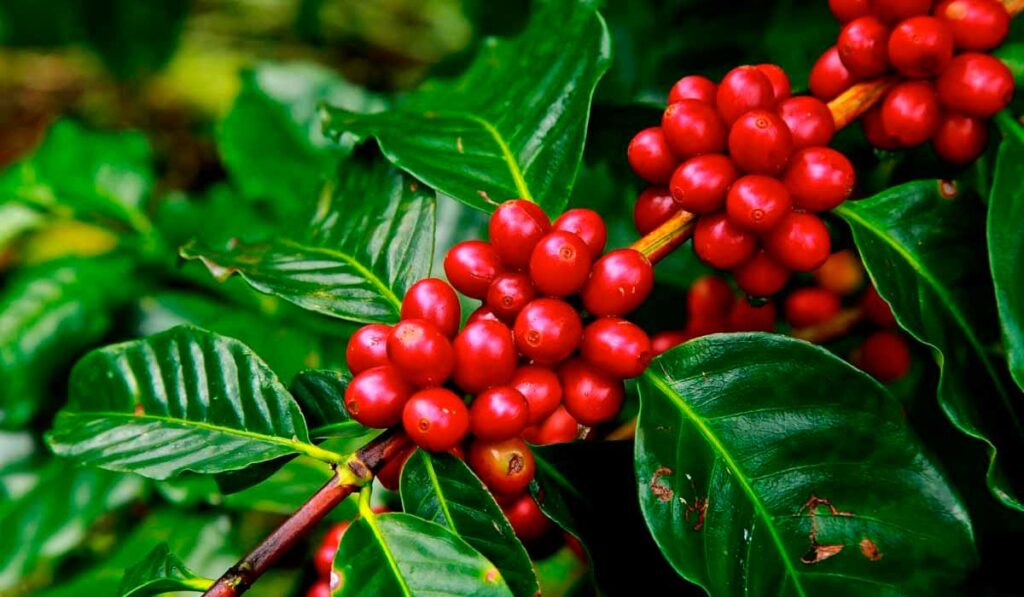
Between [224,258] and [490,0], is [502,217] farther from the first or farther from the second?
[490,0]

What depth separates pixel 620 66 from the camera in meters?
2.29

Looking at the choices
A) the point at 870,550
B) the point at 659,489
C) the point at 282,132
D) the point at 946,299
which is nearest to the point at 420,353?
the point at 659,489

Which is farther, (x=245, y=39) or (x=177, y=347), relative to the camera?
(x=245, y=39)

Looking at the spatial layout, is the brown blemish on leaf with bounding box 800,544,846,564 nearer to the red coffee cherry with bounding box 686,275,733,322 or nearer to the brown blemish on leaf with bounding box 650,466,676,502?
the brown blemish on leaf with bounding box 650,466,676,502

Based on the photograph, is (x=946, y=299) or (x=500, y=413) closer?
(x=500, y=413)

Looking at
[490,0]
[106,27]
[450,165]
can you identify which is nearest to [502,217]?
[450,165]

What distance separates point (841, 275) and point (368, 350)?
101cm

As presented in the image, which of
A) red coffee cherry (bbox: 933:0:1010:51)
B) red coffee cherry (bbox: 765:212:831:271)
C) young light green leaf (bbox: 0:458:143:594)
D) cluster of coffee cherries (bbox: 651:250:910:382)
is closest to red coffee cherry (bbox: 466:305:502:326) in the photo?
red coffee cherry (bbox: 765:212:831:271)

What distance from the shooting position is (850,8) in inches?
47.3

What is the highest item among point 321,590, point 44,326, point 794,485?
point 794,485

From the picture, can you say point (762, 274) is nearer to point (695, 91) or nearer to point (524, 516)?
point (695, 91)

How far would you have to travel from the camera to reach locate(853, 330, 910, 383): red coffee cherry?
4.64 feet

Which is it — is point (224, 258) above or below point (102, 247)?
above

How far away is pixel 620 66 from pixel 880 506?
5.13 ft
